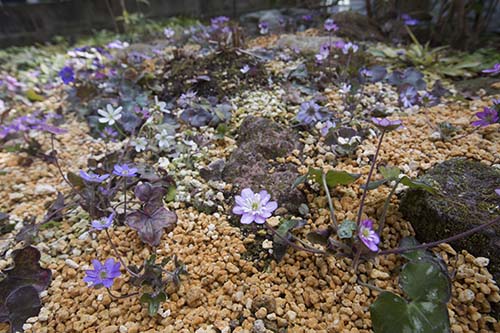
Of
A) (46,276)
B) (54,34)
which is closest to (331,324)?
(46,276)

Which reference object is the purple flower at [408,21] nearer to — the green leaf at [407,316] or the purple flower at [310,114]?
the purple flower at [310,114]

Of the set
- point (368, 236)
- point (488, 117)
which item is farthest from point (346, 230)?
point (488, 117)

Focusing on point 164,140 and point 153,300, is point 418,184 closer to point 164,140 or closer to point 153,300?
point 153,300

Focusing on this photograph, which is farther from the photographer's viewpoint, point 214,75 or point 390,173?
point 214,75

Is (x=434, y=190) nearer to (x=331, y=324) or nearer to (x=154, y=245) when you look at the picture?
(x=331, y=324)

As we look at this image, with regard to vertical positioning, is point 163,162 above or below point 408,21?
below

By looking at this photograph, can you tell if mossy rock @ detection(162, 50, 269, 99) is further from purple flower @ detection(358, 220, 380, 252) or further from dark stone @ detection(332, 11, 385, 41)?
purple flower @ detection(358, 220, 380, 252)
